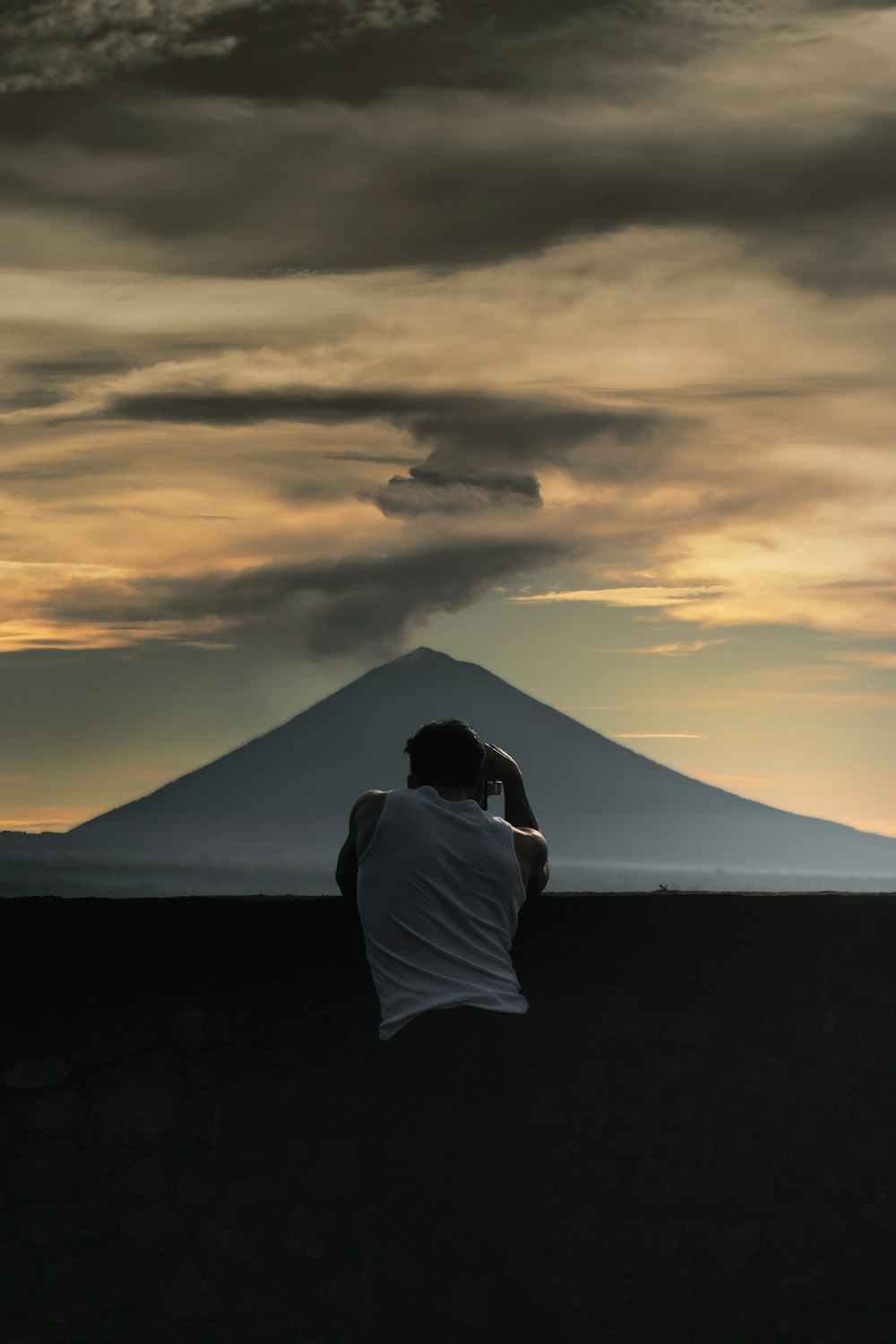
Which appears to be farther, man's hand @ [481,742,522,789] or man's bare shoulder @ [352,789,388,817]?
man's hand @ [481,742,522,789]

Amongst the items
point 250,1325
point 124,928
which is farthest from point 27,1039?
point 250,1325

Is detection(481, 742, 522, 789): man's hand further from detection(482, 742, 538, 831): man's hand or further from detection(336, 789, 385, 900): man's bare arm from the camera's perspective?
detection(336, 789, 385, 900): man's bare arm

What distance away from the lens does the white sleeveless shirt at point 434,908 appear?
10.6ft

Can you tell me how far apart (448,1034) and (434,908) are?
0.90 feet

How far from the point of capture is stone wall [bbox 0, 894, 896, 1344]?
12.1 ft

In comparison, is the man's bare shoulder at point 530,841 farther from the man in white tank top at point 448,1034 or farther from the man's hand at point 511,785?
the man's hand at point 511,785

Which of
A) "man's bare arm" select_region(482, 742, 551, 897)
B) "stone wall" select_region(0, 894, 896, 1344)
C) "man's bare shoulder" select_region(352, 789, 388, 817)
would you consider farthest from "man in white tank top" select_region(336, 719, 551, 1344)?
"man's bare arm" select_region(482, 742, 551, 897)

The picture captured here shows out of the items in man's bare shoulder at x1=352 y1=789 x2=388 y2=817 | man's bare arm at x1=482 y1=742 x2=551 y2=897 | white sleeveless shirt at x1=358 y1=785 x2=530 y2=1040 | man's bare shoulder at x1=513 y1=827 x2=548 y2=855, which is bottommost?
white sleeveless shirt at x1=358 y1=785 x2=530 y2=1040

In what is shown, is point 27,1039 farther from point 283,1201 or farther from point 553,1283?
point 553,1283

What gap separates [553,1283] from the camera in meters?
3.78

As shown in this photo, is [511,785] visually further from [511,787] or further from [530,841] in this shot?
[530,841]

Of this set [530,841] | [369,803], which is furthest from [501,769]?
[369,803]

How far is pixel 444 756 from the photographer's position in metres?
3.42

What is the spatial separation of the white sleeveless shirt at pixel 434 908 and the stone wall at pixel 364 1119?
507 millimetres
